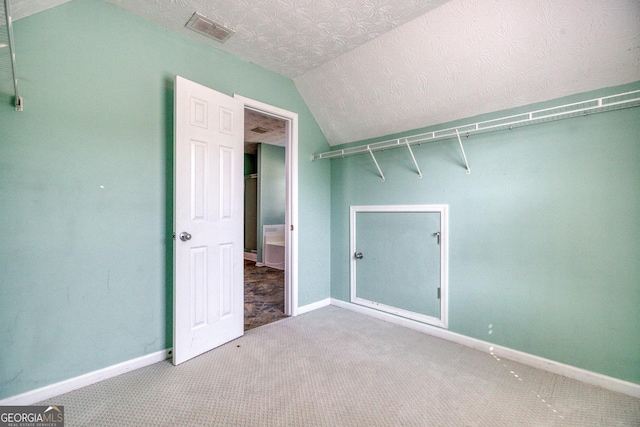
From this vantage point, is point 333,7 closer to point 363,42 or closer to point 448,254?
point 363,42

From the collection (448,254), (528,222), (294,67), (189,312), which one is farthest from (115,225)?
(528,222)

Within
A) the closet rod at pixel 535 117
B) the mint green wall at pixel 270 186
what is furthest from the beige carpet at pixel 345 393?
the mint green wall at pixel 270 186

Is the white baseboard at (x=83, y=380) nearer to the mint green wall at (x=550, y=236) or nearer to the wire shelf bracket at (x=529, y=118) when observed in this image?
the mint green wall at (x=550, y=236)

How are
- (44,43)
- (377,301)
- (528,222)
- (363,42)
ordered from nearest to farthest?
1. (44,43)
2. (528,222)
3. (363,42)
4. (377,301)

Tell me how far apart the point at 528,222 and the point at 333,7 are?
2041mm

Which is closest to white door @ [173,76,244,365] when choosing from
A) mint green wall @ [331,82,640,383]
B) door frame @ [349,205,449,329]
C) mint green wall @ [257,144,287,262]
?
door frame @ [349,205,449,329]

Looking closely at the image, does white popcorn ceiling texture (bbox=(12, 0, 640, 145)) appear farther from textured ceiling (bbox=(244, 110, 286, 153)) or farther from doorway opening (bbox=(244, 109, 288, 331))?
doorway opening (bbox=(244, 109, 288, 331))

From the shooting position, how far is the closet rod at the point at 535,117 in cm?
164

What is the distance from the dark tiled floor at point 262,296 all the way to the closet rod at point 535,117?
2.01 metres

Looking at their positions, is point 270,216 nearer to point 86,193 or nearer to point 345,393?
point 86,193

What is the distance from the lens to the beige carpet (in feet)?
4.75

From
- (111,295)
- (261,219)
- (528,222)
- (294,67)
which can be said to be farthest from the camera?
(261,219)

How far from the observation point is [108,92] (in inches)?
71.4

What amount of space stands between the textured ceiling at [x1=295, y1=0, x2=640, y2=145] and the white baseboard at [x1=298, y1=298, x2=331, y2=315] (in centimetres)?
204
